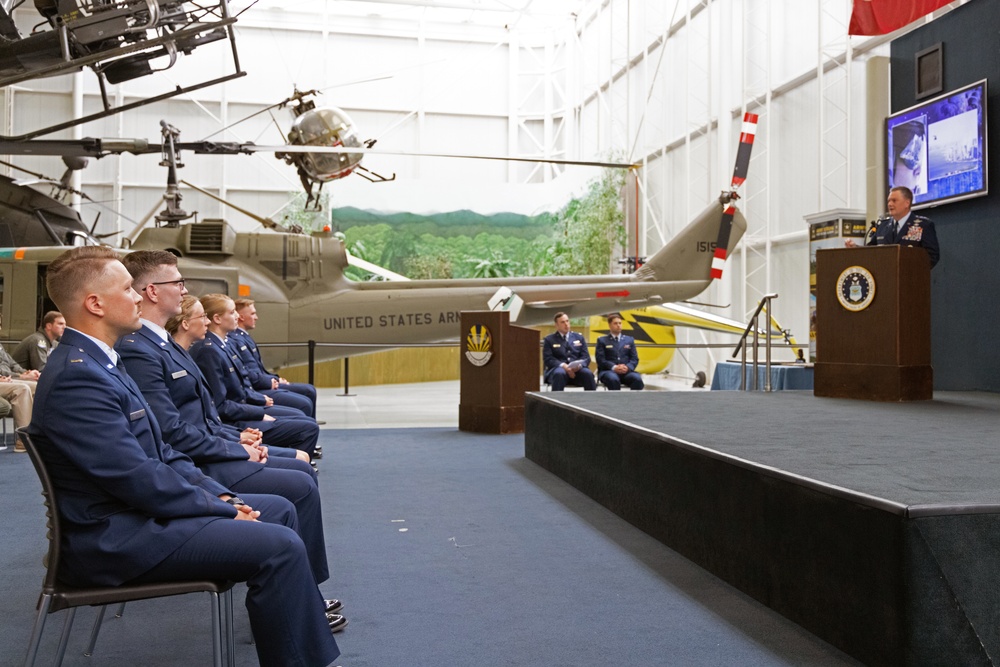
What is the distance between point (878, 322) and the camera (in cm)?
459

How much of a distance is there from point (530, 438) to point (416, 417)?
10.6 feet

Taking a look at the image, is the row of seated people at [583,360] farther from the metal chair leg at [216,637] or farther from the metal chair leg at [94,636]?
the metal chair leg at [216,637]

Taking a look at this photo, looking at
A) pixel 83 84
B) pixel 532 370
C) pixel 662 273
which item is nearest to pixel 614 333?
pixel 662 273

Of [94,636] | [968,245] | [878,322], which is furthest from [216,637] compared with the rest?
[968,245]

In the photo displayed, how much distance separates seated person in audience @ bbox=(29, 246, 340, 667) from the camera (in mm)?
1610

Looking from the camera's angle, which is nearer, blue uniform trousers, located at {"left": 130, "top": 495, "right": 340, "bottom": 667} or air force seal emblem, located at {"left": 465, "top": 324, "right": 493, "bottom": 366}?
blue uniform trousers, located at {"left": 130, "top": 495, "right": 340, "bottom": 667}

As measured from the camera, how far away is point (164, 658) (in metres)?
2.18

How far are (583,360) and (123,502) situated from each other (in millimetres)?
6715

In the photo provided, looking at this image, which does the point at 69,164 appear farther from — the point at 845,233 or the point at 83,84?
the point at 83,84

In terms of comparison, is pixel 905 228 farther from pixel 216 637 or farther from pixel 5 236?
pixel 5 236

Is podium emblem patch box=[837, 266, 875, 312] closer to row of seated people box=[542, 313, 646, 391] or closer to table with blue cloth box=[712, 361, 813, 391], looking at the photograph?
table with blue cloth box=[712, 361, 813, 391]

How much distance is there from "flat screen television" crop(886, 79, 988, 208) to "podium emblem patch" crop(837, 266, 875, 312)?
5.03 ft

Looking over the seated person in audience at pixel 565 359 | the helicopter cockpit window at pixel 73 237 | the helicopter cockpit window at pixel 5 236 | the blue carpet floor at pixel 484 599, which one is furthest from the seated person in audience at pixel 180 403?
the helicopter cockpit window at pixel 73 237

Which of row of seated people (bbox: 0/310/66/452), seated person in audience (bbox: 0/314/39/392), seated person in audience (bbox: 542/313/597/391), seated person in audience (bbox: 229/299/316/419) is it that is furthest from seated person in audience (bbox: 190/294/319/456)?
seated person in audience (bbox: 542/313/597/391)
